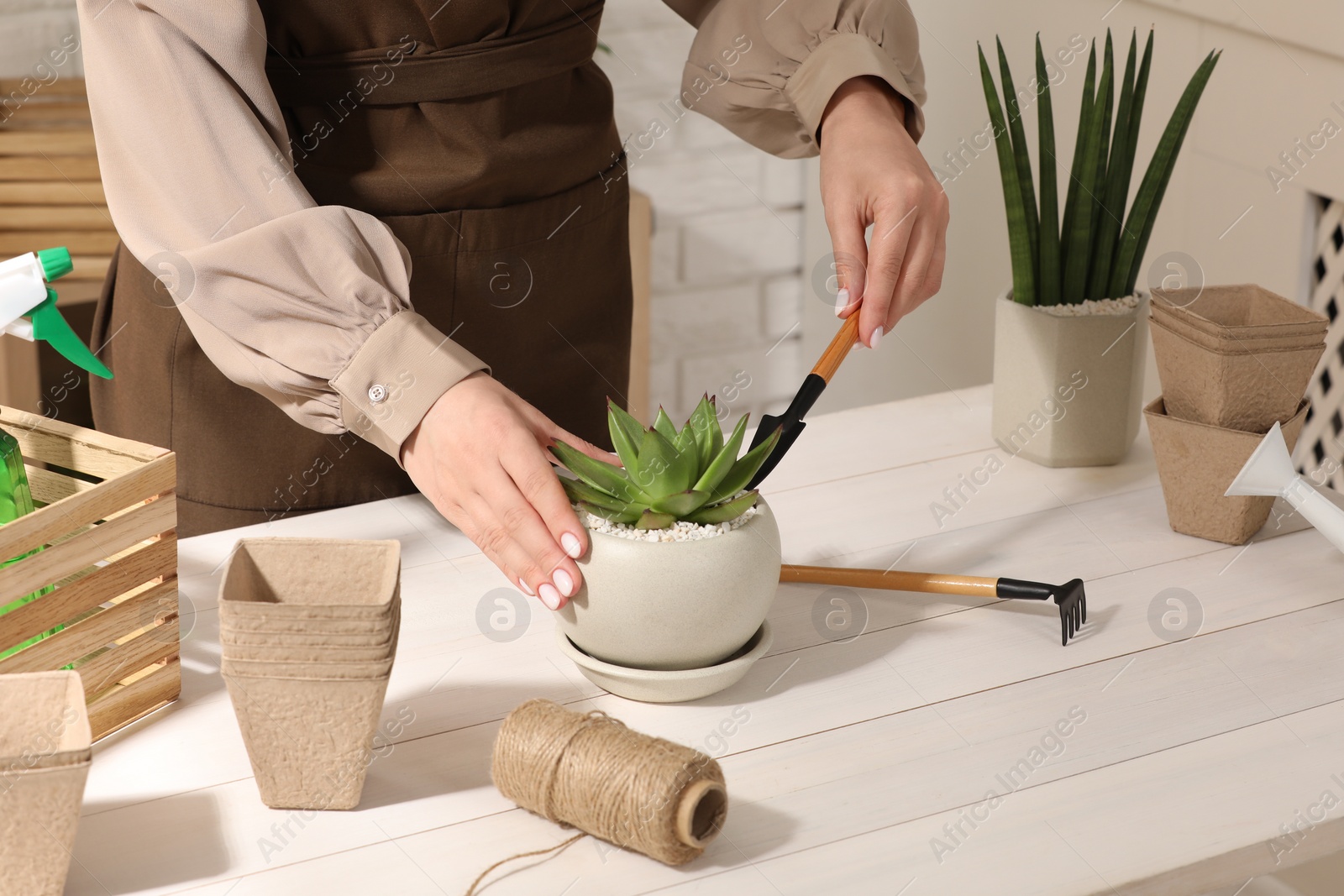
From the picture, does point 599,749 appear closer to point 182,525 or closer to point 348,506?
point 348,506

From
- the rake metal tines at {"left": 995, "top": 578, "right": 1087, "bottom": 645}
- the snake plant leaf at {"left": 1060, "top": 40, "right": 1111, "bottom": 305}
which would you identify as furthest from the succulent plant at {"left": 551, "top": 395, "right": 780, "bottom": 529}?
the snake plant leaf at {"left": 1060, "top": 40, "right": 1111, "bottom": 305}

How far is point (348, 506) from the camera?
3.73 ft

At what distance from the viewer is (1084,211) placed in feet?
3.76

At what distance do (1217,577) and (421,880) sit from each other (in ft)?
2.12

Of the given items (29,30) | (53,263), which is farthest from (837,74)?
(29,30)

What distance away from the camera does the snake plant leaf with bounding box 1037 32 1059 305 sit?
1167 millimetres

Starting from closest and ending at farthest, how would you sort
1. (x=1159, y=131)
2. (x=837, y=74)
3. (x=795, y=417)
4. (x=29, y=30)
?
(x=795, y=417)
(x=837, y=74)
(x=1159, y=131)
(x=29, y=30)

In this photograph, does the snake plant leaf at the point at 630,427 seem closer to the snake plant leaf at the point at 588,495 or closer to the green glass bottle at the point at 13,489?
the snake plant leaf at the point at 588,495

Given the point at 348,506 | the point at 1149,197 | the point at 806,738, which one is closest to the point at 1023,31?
the point at 1149,197

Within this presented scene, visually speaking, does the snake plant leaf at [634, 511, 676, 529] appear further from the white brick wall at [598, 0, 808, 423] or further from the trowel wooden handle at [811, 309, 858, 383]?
the white brick wall at [598, 0, 808, 423]

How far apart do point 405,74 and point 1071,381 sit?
63 centimetres

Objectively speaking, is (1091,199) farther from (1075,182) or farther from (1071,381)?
(1071,381)

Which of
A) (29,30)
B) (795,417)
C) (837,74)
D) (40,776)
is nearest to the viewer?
(40,776)

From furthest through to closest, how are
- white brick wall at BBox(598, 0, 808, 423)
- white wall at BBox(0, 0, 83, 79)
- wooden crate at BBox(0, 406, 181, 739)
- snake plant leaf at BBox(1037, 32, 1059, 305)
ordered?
white brick wall at BBox(598, 0, 808, 423) < white wall at BBox(0, 0, 83, 79) < snake plant leaf at BBox(1037, 32, 1059, 305) < wooden crate at BBox(0, 406, 181, 739)
